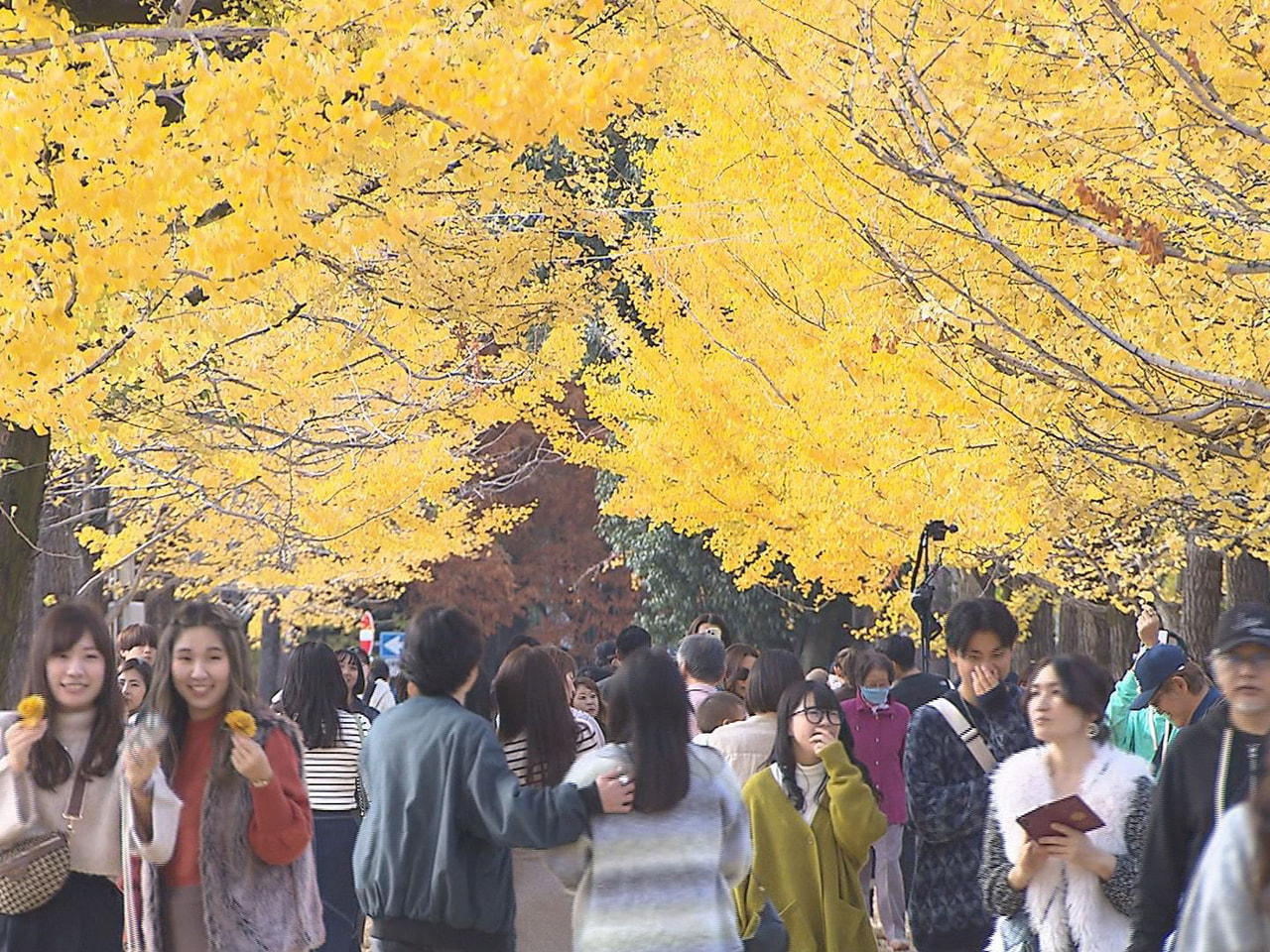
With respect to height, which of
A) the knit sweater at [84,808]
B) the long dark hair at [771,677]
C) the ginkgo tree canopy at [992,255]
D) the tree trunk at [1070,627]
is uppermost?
the ginkgo tree canopy at [992,255]

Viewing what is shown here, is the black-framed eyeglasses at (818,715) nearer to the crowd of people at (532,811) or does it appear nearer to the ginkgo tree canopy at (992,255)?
the crowd of people at (532,811)

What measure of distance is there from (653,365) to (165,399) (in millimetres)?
8062

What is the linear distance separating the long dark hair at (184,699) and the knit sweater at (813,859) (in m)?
2.30

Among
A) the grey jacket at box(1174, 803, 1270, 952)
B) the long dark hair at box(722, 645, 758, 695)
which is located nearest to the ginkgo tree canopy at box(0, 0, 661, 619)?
the long dark hair at box(722, 645, 758, 695)

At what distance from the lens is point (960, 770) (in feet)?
21.4

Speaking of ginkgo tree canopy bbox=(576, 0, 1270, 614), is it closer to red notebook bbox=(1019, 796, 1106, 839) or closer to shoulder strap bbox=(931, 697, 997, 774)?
shoulder strap bbox=(931, 697, 997, 774)

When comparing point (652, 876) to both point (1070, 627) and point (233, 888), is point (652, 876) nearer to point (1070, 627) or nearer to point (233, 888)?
point (233, 888)

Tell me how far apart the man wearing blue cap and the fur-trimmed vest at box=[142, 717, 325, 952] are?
4.22 meters

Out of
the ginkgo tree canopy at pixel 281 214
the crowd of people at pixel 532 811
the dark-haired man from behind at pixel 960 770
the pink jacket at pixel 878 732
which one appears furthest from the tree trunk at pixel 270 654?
the crowd of people at pixel 532 811

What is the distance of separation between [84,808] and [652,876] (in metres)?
1.64

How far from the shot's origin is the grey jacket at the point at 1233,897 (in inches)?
123

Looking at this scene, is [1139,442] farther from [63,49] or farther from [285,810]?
[285,810]

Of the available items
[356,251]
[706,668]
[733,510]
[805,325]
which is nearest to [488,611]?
[733,510]

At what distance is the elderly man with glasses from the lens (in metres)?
4.87
